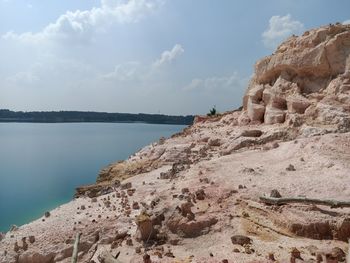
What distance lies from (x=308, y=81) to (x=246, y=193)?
1127 centimetres

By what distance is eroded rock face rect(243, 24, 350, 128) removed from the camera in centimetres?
1925

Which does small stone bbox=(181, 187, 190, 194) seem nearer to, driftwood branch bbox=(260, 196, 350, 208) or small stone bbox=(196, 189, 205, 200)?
small stone bbox=(196, 189, 205, 200)

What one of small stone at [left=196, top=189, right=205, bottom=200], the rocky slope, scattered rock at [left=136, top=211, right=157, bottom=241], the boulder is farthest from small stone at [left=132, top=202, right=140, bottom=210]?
the boulder

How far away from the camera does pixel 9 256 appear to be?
42.9 ft

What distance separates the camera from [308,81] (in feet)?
71.2

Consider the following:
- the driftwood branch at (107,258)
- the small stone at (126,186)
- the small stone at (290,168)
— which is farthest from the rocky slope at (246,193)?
the driftwood branch at (107,258)

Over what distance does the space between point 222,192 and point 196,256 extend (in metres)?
3.08

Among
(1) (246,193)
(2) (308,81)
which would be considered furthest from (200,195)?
(2) (308,81)

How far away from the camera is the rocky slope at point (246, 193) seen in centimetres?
1062

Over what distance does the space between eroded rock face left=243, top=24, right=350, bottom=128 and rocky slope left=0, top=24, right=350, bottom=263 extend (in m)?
0.06

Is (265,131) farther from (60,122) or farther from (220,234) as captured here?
(60,122)

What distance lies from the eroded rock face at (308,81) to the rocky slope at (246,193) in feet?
0.18

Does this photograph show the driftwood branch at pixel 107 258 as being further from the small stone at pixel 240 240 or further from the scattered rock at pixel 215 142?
the scattered rock at pixel 215 142

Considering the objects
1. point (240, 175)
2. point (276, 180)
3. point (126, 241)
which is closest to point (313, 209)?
point (276, 180)
